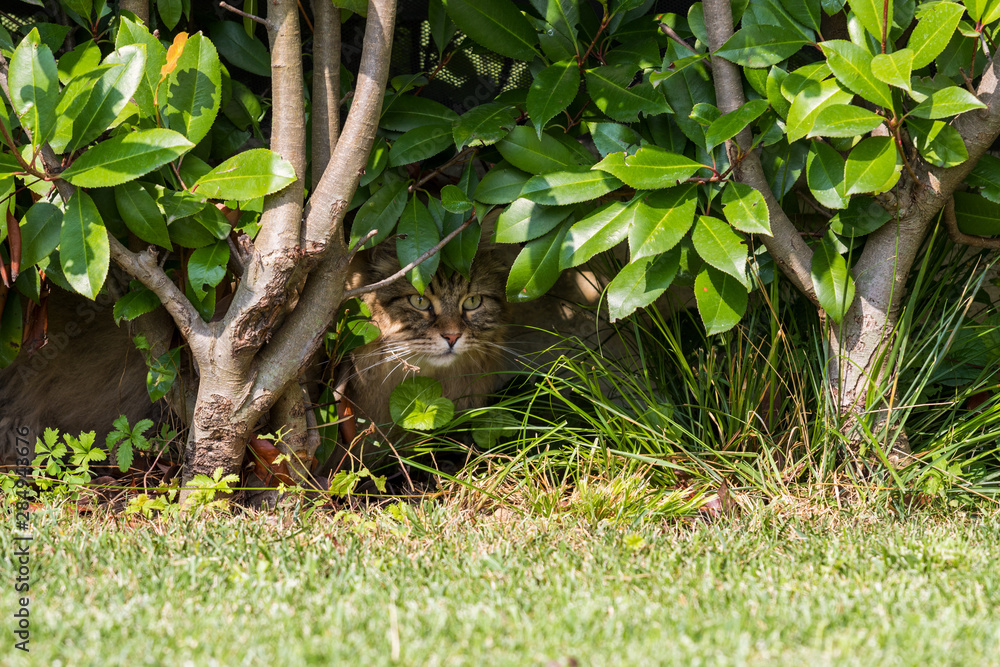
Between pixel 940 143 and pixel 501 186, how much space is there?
1.10 meters

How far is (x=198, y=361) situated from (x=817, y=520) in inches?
67.0

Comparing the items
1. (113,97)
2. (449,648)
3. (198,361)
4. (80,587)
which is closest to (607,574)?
(449,648)

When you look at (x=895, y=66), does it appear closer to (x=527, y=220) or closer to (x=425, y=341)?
(x=527, y=220)

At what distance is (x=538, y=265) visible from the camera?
85.4 inches

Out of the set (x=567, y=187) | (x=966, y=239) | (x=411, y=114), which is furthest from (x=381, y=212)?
(x=966, y=239)

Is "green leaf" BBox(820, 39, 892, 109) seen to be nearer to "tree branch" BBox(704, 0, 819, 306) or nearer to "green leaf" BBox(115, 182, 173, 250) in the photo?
"tree branch" BBox(704, 0, 819, 306)

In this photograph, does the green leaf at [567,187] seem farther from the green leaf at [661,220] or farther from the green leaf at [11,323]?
the green leaf at [11,323]

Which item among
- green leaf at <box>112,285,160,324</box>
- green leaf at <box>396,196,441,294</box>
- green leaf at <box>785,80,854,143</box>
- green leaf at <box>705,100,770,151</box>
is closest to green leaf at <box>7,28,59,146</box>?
green leaf at <box>112,285,160,324</box>

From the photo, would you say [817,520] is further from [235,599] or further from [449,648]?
[235,599]

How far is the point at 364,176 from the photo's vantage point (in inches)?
87.4

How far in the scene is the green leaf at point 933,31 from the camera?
69.2 inches

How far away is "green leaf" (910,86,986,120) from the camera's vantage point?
177cm

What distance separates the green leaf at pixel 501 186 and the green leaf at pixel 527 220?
4cm

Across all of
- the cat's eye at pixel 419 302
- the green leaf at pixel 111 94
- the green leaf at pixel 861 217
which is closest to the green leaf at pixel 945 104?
the green leaf at pixel 861 217
